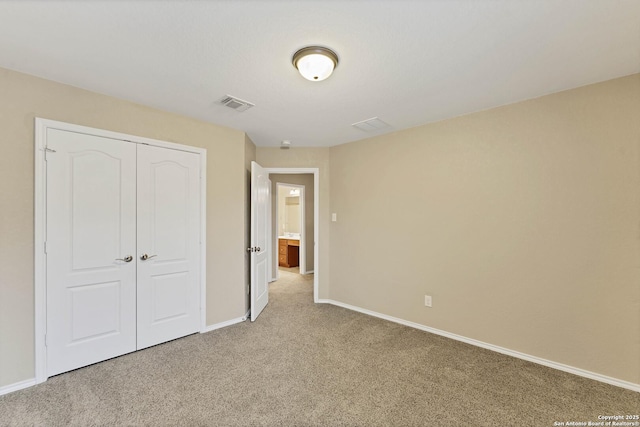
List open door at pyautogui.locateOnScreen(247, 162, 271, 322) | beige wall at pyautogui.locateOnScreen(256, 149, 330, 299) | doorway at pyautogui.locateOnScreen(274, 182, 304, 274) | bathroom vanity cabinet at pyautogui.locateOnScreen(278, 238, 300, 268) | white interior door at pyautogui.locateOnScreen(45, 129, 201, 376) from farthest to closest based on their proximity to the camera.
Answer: bathroom vanity cabinet at pyautogui.locateOnScreen(278, 238, 300, 268)
doorway at pyautogui.locateOnScreen(274, 182, 304, 274)
beige wall at pyautogui.locateOnScreen(256, 149, 330, 299)
open door at pyautogui.locateOnScreen(247, 162, 271, 322)
white interior door at pyautogui.locateOnScreen(45, 129, 201, 376)

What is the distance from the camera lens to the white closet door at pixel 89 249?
218 centimetres

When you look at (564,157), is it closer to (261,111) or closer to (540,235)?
(540,235)

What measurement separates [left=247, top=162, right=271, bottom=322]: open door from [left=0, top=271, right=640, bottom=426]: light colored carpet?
71cm

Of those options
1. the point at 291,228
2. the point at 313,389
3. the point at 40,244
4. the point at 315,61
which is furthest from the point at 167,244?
the point at 291,228

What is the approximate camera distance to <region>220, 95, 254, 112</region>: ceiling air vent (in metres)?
2.46

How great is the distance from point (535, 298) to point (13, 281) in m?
4.43

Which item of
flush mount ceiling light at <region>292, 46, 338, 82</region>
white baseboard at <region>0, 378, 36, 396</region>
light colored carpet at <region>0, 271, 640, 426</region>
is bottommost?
light colored carpet at <region>0, 271, 640, 426</region>

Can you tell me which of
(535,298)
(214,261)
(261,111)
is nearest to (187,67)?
(261,111)

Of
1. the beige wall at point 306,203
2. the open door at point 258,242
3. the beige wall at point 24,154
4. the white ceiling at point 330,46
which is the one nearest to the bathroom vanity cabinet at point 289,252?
the beige wall at point 306,203

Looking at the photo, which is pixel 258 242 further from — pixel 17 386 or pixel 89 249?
pixel 17 386

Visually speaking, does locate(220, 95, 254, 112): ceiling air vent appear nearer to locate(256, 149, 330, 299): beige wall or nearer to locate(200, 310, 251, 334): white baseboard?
locate(256, 149, 330, 299): beige wall

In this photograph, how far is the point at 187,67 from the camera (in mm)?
1959

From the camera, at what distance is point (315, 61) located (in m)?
1.76

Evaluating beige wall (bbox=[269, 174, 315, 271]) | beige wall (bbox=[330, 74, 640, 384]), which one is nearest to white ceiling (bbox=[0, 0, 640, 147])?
beige wall (bbox=[330, 74, 640, 384])
